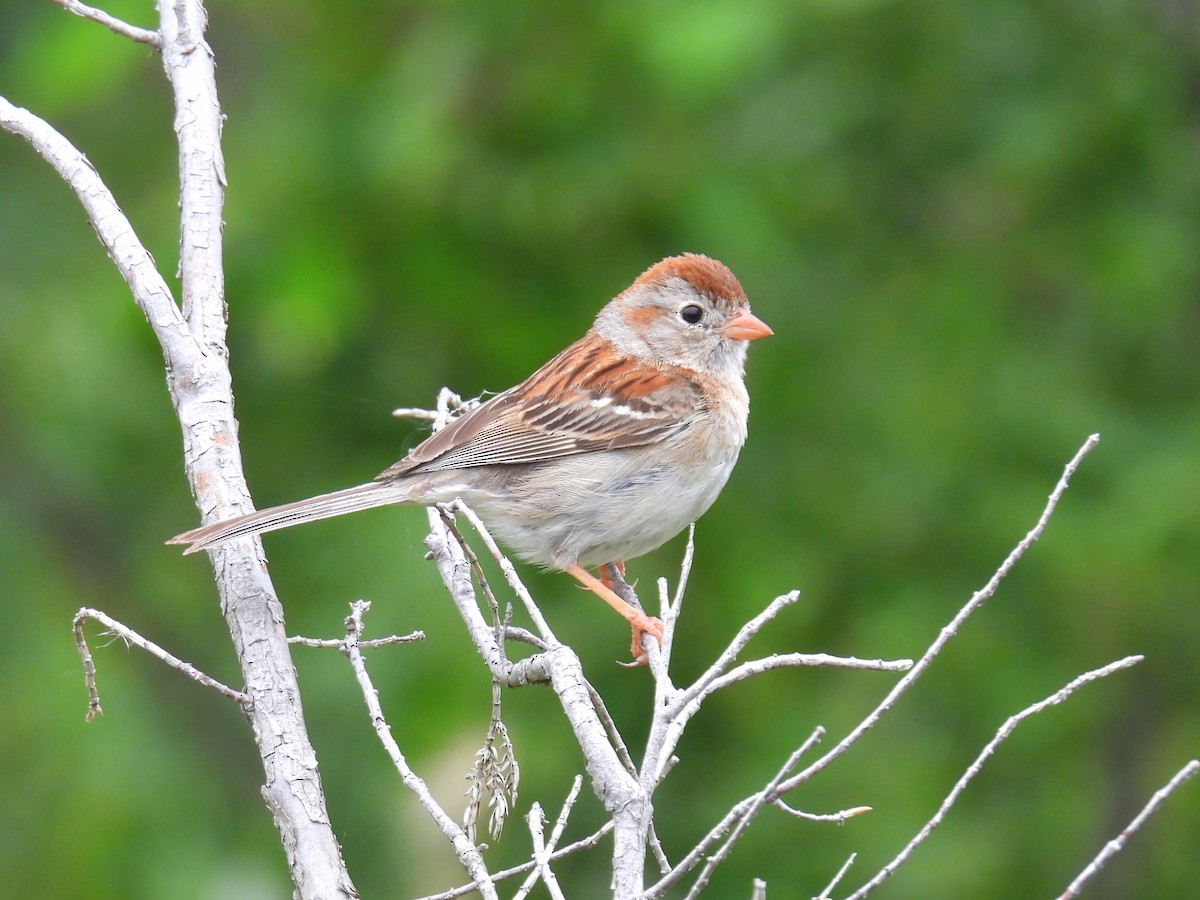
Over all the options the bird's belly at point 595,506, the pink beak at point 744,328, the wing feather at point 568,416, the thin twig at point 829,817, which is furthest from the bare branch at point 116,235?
the pink beak at point 744,328

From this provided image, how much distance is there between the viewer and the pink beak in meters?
4.73

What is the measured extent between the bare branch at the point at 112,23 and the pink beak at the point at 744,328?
2.16m

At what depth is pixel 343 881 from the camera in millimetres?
2527

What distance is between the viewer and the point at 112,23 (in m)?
3.30

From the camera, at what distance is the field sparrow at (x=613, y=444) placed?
13.9ft

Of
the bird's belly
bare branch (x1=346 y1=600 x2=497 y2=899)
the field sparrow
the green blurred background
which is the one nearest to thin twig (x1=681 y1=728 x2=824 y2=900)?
bare branch (x1=346 y1=600 x2=497 y2=899)

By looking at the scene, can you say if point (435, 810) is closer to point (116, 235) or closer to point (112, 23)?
point (116, 235)

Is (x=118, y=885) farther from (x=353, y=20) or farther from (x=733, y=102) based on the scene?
(x=733, y=102)

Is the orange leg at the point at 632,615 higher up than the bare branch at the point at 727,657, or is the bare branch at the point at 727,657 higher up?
the orange leg at the point at 632,615

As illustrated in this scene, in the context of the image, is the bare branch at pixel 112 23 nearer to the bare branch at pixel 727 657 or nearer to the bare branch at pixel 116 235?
the bare branch at pixel 116 235

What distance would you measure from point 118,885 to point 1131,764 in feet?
13.7

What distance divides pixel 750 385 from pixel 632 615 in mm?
1630

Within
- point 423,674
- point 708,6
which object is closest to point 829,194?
point 708,6

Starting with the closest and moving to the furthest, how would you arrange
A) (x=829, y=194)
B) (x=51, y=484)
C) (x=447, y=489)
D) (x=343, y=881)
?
(x=343, y=881) < (x=447, y=489) < (x=829, y=194) < (x=51, y=484)
